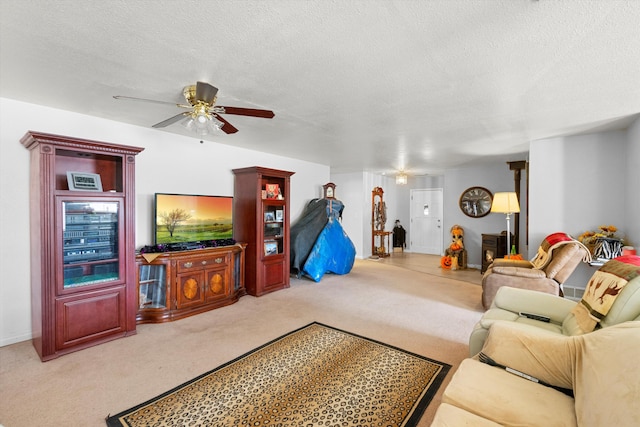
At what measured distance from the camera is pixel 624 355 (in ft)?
3.85

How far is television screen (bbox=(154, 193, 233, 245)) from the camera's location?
3.80 m

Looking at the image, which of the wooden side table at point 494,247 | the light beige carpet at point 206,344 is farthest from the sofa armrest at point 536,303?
the wooden side table at point 494,247

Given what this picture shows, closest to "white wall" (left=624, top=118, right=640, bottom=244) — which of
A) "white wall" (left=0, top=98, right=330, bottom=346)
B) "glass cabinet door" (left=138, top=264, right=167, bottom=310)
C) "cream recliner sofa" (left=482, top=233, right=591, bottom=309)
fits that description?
"cream recliner sofa" (left=482, top=233, right=591, bottom=309)

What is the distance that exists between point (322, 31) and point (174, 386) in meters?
2.64

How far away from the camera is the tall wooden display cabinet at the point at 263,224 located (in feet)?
15.0

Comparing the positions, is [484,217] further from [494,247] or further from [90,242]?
[90,242]

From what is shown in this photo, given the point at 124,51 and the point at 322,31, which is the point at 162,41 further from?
the point at 322,31

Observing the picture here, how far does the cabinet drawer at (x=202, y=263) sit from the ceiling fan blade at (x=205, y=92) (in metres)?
2.07

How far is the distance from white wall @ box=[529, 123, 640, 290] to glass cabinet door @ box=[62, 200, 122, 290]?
5.53 metres

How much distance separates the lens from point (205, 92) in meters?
2.36

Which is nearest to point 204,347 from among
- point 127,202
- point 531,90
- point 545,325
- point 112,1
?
point 127,202

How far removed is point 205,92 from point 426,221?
7.90m

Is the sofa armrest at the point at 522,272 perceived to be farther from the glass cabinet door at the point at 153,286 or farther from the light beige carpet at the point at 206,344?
the glass cabinet door at the point at 153,286

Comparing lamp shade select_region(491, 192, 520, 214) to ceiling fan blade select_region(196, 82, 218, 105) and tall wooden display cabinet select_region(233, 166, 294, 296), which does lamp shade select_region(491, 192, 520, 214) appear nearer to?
tall wooden display cabinet select_region(233, 166, 294, 296)
